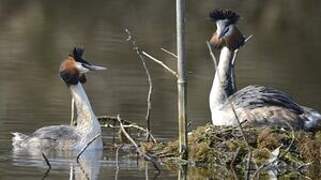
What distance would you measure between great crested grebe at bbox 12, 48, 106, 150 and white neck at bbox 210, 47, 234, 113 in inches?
65.2

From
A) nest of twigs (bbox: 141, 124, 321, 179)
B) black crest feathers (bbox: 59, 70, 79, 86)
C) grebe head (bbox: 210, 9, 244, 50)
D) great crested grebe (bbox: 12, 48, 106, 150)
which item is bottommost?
nest of twigs (bbox: 141, 124, 321, 179)

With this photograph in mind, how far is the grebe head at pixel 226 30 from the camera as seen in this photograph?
66.6 ft

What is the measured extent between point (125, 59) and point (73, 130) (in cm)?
1207

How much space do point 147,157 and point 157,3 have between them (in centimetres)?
3100

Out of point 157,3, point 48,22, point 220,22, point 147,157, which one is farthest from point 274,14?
point 147,157

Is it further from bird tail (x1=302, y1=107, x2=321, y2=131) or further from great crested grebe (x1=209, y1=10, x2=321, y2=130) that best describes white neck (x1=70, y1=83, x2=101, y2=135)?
bird tail (x1=302, y1=107, x2=321, y2=131)

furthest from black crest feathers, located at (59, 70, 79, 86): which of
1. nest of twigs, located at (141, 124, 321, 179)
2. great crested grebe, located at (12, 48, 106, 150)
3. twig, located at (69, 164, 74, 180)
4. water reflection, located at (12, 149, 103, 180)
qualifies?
twig, located at (69, 164, 74, 180)

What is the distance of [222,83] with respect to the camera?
20.2 metres

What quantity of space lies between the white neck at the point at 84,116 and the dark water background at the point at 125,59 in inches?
33.8

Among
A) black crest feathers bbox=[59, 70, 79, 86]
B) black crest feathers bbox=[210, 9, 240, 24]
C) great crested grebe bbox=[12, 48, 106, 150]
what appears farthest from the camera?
black crest feathers bbox=[210, 9, 240, 24]

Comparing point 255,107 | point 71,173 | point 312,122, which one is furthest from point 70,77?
point 312,122

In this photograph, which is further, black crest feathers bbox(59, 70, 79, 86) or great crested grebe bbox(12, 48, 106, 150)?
black crest feathers bbox(59, 70, 79, 86)

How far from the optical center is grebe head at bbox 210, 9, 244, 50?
20297 mm

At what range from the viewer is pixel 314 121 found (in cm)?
1942
